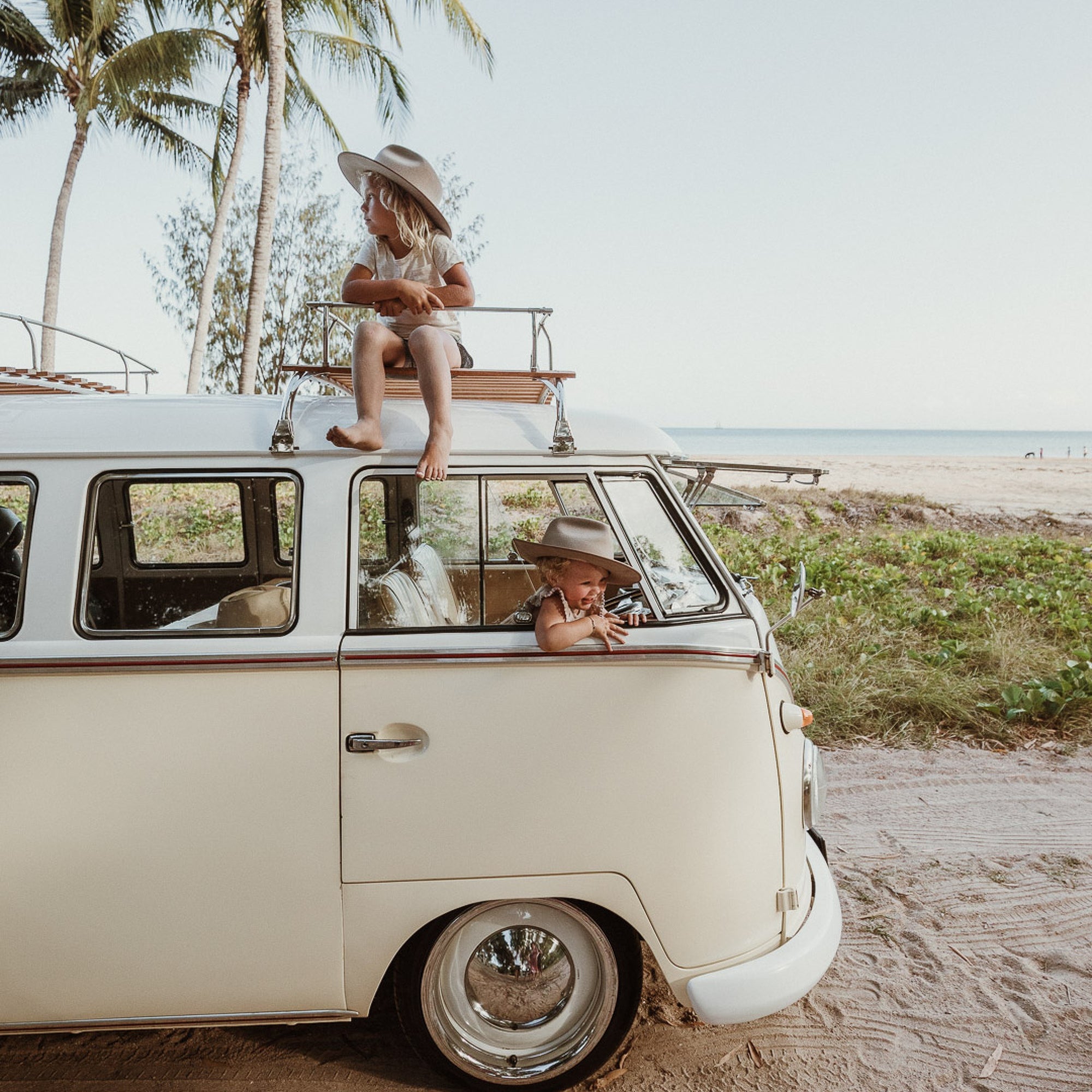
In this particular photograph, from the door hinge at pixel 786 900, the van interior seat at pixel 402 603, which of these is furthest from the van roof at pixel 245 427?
the door hinge at pixel 786 900

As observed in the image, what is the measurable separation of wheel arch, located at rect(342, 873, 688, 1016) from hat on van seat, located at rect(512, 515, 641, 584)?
0.88 m

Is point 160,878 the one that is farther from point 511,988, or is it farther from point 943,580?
point 943,580

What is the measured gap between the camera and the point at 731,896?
2.58m

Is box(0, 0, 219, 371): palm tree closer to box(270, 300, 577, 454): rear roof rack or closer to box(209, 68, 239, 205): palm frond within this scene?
box(209, 68, 239, 205): palm frond

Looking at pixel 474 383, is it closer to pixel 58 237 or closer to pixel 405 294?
pixel 405 294

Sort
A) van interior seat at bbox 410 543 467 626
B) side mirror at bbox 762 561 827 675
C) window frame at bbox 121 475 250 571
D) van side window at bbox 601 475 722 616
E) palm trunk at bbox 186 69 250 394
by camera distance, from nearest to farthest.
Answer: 1. side mirror at bbox 762 561 827 675
2. van side window at bbox 601 475 722 616
3. van interior seat at bbox 410 543 467 626
4. window frame at bbox 121 475 250 571
5. palm trunk at bbox 186 69 250 394

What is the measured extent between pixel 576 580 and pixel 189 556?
179 centimetres

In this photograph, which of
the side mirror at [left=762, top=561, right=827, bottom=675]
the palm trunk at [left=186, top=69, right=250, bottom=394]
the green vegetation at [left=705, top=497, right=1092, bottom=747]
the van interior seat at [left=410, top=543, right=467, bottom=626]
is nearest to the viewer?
the side mirror at [left=762, top=561, right=827, bottom=675]

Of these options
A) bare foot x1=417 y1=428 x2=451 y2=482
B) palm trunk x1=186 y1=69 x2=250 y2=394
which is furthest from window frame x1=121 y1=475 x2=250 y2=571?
palm trunk x1=186 y1=69 x2=250 y2=394

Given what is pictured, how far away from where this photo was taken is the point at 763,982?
8.38 ft

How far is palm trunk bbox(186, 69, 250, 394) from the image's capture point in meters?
16.9

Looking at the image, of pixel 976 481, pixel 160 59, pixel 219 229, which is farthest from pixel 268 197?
pixel 976 481

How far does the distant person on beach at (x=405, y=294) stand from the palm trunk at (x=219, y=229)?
1532 cm

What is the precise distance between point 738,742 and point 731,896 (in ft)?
1.52
